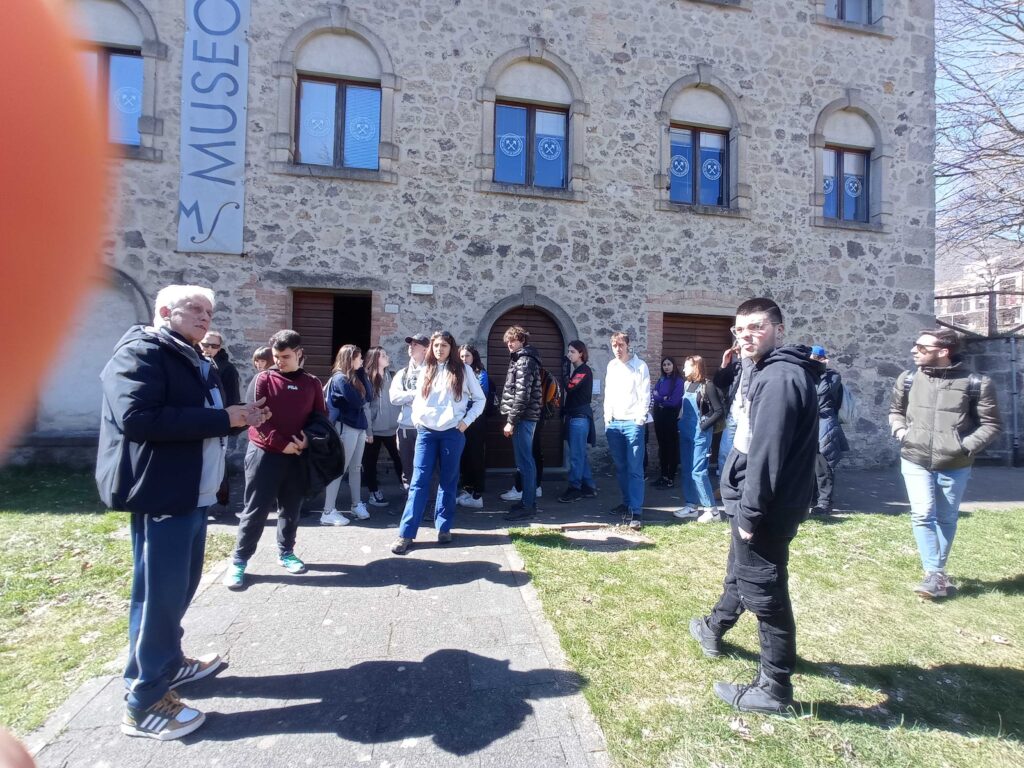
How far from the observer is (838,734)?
8.48 feet

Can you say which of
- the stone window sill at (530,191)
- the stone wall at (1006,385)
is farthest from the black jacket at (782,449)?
the stone wall at (1006,385)

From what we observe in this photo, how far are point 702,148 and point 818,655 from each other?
28.1 feet

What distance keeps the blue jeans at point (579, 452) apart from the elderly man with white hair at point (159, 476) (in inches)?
176

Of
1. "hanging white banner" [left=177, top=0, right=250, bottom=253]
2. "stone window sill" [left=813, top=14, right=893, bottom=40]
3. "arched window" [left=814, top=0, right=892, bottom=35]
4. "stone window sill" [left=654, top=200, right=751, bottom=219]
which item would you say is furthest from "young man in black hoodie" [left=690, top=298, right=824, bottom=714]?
"arched window" [left=814, top=0, right=892, bottom=35]

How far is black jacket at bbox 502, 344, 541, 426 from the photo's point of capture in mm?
5848

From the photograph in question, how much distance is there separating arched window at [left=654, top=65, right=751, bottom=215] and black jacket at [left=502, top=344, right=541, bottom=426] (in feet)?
15.5

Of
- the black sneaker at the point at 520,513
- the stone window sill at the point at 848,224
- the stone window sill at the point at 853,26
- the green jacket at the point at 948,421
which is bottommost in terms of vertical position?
the black sneaker at the point at 520,513

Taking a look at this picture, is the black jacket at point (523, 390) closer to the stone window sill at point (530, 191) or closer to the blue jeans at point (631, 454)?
the blue jeans at point (631, 454)

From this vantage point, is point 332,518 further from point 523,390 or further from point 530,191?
point 530,191

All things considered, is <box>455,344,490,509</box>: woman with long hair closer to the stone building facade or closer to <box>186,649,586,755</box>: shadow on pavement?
the stone building facade

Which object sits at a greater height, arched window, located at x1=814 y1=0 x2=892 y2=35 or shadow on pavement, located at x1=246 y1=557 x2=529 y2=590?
arched window, located at x1=814 y1=0 x2=892 y2=35

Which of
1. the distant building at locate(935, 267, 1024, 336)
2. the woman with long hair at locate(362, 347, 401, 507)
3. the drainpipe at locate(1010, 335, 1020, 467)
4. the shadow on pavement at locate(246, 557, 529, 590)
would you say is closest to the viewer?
the shadow on pavement at locate(246, 557, 529, 590)

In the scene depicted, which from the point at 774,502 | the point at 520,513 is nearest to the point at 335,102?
the point at 520,513

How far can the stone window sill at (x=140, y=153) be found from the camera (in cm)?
763
